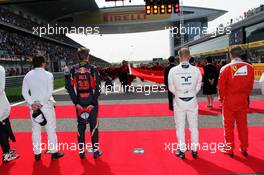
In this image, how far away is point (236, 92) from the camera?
15.8 feet

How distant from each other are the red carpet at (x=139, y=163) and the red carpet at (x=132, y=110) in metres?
3.29

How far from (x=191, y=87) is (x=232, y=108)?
739 millimetres

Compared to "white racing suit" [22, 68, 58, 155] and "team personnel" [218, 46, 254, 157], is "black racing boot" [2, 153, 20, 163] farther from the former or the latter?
"team personnel" [218, 46, 254, 157]

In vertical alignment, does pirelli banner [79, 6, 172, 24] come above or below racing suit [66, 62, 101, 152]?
above

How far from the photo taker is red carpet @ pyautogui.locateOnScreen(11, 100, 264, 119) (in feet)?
30.5

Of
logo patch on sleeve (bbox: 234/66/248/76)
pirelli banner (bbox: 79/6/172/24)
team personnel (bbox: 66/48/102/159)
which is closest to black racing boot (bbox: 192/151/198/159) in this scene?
logo patch on sleeve (bbox: 234/66/248/76)

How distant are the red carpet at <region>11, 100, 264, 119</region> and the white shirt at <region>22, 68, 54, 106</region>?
442cm

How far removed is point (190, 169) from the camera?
14.4 feet

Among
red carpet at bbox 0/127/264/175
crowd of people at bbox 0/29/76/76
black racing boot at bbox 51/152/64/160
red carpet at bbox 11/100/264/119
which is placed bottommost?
red carpet at bbox 0/127/264/175

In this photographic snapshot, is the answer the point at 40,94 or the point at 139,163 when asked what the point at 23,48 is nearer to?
the point at 40,94

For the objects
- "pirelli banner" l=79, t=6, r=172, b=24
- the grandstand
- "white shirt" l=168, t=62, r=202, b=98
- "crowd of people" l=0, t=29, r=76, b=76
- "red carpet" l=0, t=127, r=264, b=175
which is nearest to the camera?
"red carpet" l=0, t=127, r=264, b=175

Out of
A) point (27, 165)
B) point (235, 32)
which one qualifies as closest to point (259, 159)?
point (27, 165)

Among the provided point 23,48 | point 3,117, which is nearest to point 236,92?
point 3,117

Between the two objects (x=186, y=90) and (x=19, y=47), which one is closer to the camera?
(x=186, y=90)
